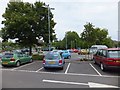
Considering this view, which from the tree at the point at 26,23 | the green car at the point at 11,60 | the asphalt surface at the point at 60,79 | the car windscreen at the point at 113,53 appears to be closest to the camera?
the asphalt surface at the point at 60,79

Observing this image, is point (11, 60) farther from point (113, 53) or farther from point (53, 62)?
point (113, 53)

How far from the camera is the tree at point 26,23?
77.8 ft

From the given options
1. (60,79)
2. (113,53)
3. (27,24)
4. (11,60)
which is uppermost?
(27,24)

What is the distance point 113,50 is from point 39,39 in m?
14.3

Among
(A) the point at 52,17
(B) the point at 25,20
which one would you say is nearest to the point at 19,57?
(B) the point at 25,20

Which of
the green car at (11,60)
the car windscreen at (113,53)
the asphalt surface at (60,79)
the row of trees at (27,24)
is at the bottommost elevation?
the asphalt surface at (60,79)

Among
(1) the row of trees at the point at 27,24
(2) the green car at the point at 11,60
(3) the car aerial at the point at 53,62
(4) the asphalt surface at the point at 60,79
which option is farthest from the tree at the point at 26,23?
(4) the asphalt surface at the point at 60,79

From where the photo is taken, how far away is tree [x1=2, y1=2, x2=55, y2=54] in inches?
933

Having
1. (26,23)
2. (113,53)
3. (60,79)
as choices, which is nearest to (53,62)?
(60,79)

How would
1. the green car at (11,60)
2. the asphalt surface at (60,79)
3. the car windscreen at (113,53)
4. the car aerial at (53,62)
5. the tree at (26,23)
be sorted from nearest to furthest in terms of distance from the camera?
the asphalt surface at (60,79) → the car windscreen at (113,53) → the car aerial at (53,62) → the green car at (11,60) → the tree at (26,23)

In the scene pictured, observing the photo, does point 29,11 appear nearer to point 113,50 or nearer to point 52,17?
point 52,17

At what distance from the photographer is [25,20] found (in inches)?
924

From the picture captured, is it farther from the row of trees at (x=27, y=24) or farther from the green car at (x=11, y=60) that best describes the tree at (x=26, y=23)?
the green car at (x=11, y=60)

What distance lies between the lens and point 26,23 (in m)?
23.3
